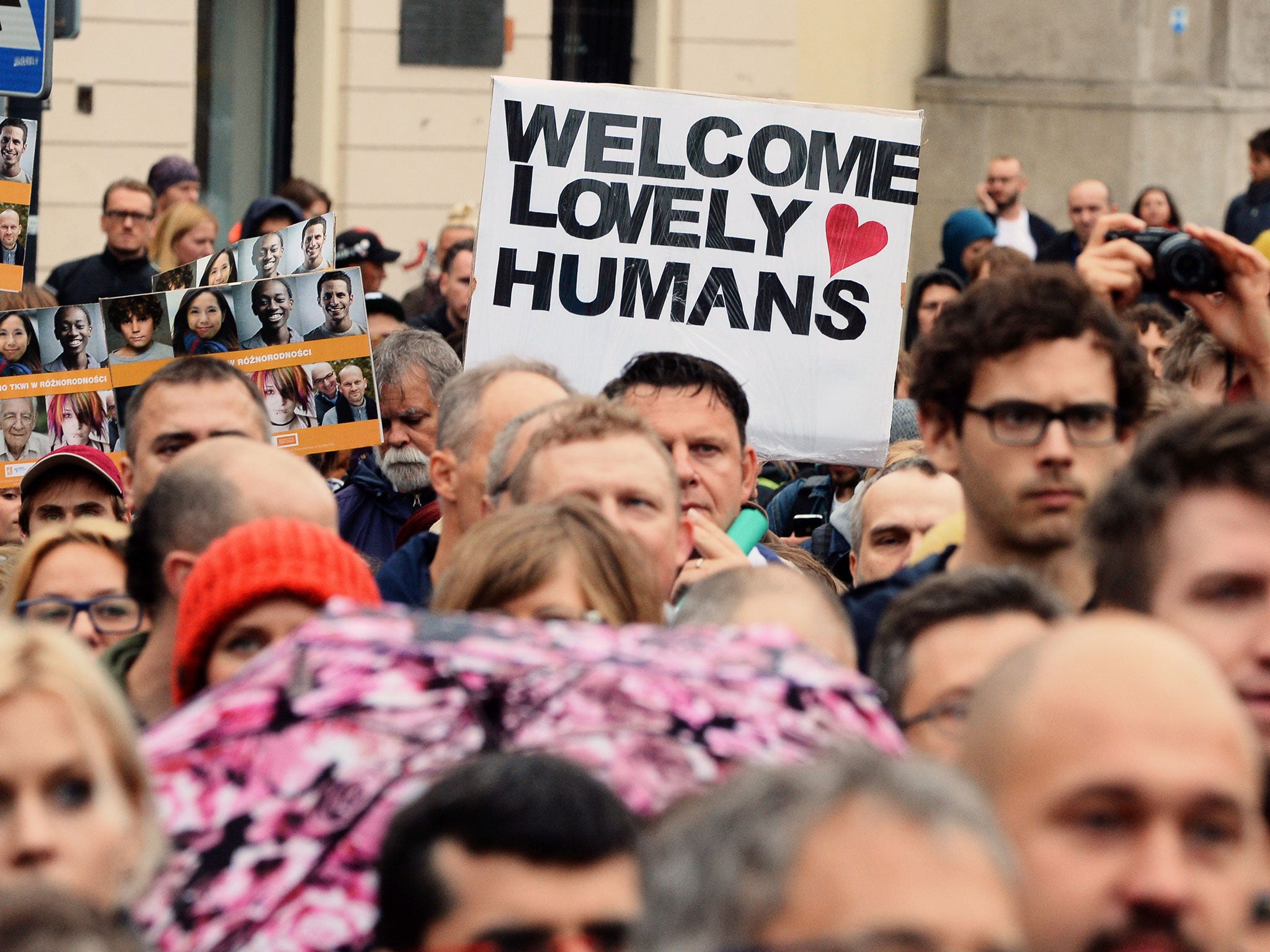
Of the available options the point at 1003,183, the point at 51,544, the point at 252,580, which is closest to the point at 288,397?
the point at 51,544

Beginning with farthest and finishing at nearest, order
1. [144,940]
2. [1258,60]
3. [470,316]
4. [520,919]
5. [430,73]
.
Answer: [1258,60] < [430,73] < [470,316] < [144,940] < [520,919]

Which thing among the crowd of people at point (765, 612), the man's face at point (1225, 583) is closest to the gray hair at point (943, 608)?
the crowd of people at point (765, 612)

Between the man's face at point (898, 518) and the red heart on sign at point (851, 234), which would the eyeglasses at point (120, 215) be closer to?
the red heart on sign at point (851, 234)

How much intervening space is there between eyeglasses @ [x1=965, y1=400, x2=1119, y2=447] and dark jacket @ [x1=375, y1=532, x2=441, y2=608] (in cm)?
136

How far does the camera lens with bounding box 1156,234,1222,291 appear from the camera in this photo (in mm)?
4535

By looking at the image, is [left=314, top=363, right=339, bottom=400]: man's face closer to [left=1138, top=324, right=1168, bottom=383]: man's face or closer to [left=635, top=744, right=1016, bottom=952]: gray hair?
[left=1138, top=324, right=1168, bottom=383]: man's face

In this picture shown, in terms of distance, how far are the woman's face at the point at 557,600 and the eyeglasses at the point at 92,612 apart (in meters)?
1.29

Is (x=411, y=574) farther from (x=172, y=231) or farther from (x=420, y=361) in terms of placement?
(x=172, y=231)

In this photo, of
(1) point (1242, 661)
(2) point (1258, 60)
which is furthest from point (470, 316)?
(2) point (1258, 60)

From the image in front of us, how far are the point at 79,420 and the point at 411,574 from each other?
2.13 metres

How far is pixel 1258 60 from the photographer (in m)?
19.2

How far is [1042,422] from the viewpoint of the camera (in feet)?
12.8

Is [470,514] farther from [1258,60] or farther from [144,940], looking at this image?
[1258,60]

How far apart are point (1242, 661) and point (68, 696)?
4.94 feet
